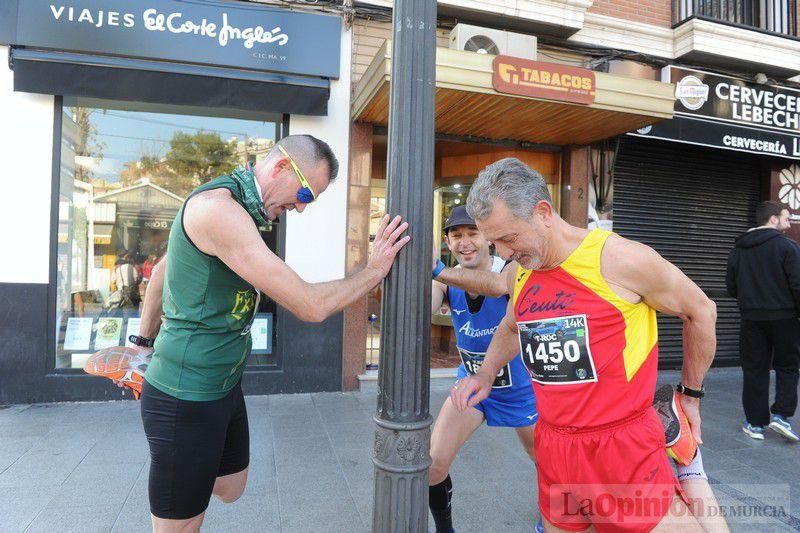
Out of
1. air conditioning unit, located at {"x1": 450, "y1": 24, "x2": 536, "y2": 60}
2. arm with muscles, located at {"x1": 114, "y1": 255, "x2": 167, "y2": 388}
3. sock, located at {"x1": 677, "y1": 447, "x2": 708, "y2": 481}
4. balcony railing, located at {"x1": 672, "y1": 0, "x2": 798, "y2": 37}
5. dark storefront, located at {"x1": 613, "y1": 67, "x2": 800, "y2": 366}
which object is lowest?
sock, located at {"x1": 677, "y1": 447, "x2": 708, "y2": 481}

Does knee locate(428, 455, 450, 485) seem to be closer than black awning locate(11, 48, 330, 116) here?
Yes

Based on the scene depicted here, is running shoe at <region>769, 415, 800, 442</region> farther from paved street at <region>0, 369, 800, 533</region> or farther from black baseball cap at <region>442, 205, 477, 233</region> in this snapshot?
black baseball cap at <region>442, 205, 477, 233</region>

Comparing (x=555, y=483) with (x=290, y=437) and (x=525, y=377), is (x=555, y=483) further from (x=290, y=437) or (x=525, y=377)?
(x=290, y=437)

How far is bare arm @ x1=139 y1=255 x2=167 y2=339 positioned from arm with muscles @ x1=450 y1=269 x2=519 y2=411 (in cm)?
149

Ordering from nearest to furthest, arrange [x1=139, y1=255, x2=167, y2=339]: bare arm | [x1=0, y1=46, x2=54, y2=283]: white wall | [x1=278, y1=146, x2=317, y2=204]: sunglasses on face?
[x1=278, y1=146, x2=317, y2=204]: sunglasses on face < [x1=139, y1=255, x2=167, y2=339]: bare arm < [x1=0, y1=46, x2=54, y2=283]: white wall

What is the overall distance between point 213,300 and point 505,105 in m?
4.55

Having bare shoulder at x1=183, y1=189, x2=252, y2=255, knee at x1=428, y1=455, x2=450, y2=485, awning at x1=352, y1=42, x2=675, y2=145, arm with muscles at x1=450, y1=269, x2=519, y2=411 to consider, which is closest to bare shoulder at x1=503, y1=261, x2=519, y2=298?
arm with muscles at x1=450, y1=269, x2=519, y2=411

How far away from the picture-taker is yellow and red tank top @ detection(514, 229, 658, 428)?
1794 millimetres

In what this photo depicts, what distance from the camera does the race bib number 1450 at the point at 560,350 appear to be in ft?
5.96

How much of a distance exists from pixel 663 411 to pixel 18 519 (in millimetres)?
3730

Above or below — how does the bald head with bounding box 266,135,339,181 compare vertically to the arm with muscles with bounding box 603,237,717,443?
above

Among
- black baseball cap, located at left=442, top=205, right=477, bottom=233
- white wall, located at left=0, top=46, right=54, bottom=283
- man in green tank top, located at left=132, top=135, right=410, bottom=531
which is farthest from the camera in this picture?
white wall, located at left=0, top=46, right=54, bottom=283

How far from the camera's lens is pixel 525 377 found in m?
3.03

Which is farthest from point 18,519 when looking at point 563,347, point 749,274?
point 749,274
